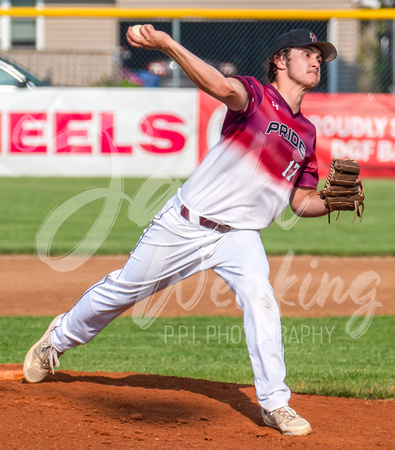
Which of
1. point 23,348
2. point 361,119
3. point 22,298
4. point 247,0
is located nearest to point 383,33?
point 247,0

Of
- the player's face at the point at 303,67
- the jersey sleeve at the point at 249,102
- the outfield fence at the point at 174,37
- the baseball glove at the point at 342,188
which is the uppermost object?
the outfield fence at the point at 174,37

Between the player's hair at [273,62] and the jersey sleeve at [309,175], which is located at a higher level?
the player's hair at [273,62]

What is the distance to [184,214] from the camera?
4094mm

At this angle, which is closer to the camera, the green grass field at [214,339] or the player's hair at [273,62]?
the player's hair at [273,62]

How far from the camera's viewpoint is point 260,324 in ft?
12.6

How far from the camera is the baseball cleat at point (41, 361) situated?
14.6 ft

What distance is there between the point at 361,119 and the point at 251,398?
35.2ft

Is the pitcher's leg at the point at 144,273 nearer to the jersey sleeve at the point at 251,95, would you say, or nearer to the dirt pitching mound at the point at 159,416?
the dirt pitching mound at the point at 159,416

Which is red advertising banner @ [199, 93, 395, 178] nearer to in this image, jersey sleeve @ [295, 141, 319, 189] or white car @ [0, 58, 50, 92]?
white car @ [0, 58, 50, 92]

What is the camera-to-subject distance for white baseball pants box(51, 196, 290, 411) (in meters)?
3.85

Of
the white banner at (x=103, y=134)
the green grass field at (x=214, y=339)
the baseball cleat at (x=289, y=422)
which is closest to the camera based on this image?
the baseball cleat at (x=289, y=422)

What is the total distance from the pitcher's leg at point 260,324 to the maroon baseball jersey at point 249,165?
0.70ft

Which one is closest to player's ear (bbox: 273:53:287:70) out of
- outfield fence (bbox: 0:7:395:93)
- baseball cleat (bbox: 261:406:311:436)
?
baseball cleat (bbox: 261:406:311:436)

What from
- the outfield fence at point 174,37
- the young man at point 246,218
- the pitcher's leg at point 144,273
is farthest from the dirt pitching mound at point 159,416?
the outfield fence at point 174,37
